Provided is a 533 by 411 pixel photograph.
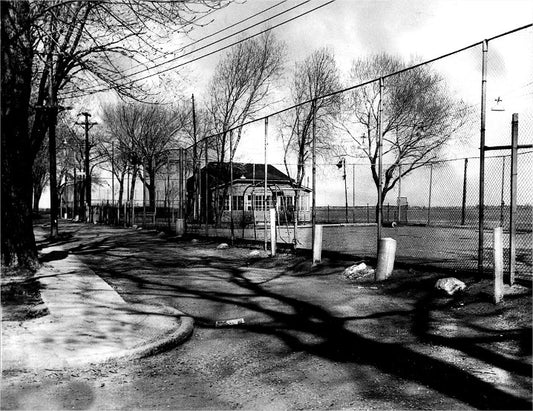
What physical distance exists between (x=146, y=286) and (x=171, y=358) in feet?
15.1

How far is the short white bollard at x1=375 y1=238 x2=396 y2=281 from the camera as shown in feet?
30.7

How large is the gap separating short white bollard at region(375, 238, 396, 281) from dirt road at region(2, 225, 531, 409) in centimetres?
22

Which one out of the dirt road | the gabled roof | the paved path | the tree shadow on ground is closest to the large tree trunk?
the paved path

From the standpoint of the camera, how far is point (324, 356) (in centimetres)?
554

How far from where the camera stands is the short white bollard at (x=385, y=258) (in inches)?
368

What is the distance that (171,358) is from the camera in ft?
18.6

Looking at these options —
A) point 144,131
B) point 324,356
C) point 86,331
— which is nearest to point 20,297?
point 86,331

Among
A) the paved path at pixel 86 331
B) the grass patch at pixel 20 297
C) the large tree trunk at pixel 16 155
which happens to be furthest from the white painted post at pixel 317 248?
the large tree trunk at pixel 16 155

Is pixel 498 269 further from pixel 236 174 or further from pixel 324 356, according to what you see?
pixel 236 174

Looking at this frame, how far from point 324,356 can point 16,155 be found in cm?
802

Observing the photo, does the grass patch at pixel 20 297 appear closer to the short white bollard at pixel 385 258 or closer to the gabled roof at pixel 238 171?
the short white bollard at pixel 385 258

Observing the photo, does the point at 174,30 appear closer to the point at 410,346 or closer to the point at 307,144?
the point at 410,346

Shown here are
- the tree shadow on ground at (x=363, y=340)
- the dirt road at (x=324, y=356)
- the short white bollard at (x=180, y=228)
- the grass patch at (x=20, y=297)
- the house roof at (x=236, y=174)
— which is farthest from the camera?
the house roof at (x=236, y=174)

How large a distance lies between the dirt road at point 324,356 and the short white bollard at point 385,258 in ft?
0.72
